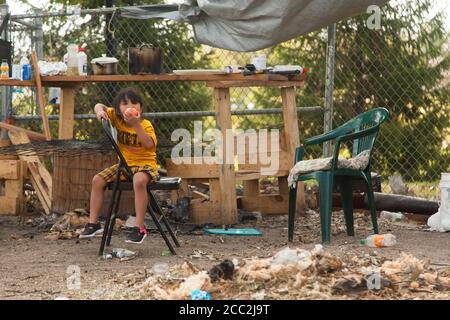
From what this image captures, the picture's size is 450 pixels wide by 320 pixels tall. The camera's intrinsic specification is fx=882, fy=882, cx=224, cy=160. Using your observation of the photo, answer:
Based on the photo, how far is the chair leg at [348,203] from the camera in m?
6.85

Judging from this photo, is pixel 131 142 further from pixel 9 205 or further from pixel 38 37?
pixel 38 37

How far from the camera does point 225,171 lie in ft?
24.4

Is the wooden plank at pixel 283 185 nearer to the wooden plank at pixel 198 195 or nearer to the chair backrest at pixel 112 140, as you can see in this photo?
the wooden plank at pixel 198 195

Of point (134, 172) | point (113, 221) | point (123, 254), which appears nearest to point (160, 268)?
point (123, 254)

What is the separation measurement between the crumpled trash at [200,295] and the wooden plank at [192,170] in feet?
10.3

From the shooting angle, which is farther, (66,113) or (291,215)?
(66,113)

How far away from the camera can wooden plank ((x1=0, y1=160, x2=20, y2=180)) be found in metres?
7.94

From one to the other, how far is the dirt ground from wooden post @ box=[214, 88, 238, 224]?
0.75ft

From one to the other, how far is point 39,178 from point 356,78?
3.64 metres

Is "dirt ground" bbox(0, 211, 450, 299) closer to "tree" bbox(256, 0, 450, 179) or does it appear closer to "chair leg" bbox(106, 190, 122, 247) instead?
"chair leg" bbox(106, 190, 122, 247)

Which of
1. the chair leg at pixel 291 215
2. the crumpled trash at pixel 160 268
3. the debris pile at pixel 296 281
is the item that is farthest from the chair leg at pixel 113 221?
the chair leg at pixel 291 215

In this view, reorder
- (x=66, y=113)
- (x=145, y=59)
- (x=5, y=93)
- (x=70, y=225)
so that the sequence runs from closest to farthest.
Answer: (x=70, y=225) < (x=145, y=59) < (x=66, y=113) < (x=5, y=93)

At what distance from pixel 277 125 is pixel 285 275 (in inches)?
210
